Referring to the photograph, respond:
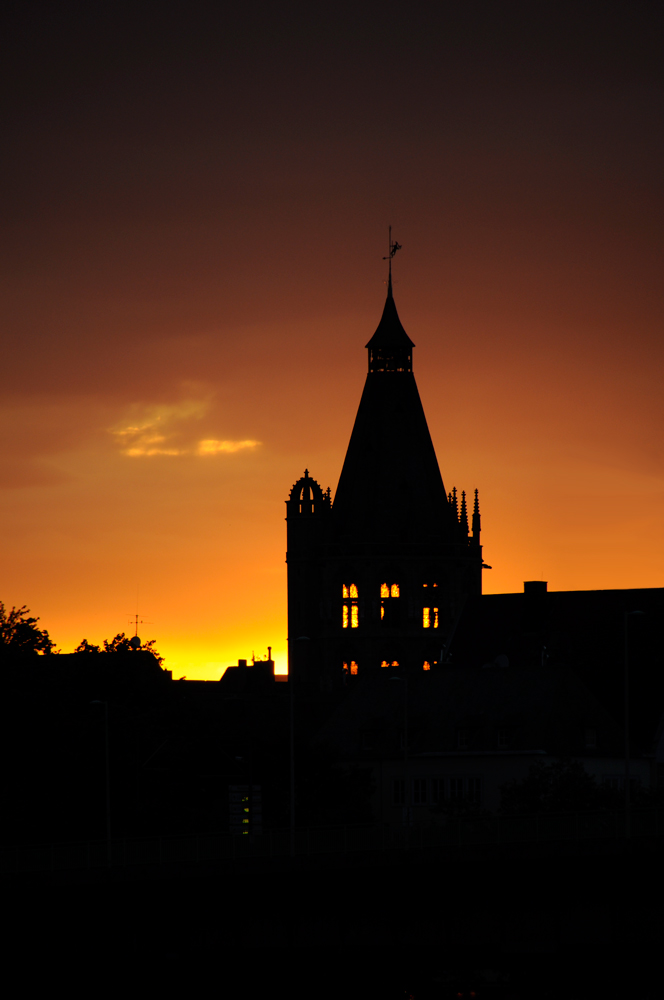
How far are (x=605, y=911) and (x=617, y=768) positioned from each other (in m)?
36.4

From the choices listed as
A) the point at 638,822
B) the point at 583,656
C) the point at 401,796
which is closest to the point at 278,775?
the point at 401,796

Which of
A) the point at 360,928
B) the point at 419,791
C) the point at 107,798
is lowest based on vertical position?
the point at 360,928

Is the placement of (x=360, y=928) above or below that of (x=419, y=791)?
below

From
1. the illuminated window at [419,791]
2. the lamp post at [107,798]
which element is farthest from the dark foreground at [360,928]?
the illuminated window at [419,791]

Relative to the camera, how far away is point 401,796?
4852 inches

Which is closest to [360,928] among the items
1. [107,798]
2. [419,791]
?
[107,798]

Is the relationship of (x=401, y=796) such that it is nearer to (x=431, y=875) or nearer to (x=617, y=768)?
(x=617, y=768)

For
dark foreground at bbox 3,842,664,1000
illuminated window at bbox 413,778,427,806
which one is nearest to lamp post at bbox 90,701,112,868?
dark foreground at bbox 3,842,664,1000

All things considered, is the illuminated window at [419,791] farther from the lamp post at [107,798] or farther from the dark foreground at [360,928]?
the dark foreground at [360,928]

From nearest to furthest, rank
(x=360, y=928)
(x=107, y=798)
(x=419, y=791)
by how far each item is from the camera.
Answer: (x=360, y=928) → (x=107, y=798) → (x=419, y=791)

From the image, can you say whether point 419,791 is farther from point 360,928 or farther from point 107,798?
point 360,928

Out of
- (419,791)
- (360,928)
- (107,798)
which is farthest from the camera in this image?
(419,791)

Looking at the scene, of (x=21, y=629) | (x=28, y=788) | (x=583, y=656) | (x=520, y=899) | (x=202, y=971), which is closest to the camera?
(x=202, y=971)

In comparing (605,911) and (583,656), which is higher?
(583,656)
